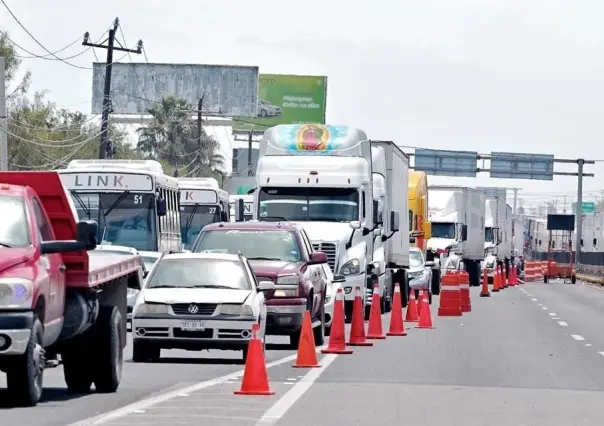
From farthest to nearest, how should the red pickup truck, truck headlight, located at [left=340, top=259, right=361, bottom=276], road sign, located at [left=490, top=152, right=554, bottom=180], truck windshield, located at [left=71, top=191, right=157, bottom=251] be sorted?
road sign, located at [left=490, top=152, right=554, bottom=180] → truck windshield, located at [left=71, top=191, right=157, bottom=251] → truck headlight, located at [left=340, top=259, right=361, bottom=276] → the red pickup truck

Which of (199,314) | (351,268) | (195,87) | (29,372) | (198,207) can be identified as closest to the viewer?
(29,372)

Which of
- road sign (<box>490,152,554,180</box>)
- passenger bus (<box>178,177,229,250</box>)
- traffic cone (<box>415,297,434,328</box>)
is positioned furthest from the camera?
road sign (<box>490,152,554,180</box>)

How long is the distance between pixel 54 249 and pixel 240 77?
88285 mm

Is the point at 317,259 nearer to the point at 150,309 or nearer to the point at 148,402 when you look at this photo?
the point at 150,309

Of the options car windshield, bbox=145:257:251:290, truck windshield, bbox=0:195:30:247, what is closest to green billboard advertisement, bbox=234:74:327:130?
car windshield, bbox=145:257:251:290

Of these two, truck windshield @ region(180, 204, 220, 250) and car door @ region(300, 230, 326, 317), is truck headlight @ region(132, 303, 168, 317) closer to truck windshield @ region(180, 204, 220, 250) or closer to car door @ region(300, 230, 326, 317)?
car door @ region(300, 230, 326, 317)

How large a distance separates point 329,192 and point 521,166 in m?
74.0

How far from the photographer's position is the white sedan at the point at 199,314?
20.5 meters

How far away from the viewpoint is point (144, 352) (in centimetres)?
2119

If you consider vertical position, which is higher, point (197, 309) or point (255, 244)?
point (255, 244)

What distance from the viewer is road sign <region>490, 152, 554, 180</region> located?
104438 millimetres

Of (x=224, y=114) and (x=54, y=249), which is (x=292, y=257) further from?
(x=224, y=114)

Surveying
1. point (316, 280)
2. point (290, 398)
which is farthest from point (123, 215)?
point (290, 398)

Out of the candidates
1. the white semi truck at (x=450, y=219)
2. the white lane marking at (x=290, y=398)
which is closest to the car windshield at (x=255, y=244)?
the white lane marking at (x=290, y=398)
